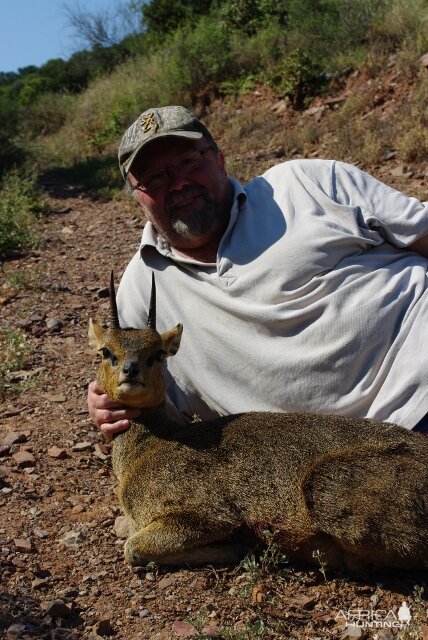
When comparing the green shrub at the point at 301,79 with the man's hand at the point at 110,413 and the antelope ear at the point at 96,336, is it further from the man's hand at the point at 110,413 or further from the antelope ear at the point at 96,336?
the man's hand at the point at 110,413

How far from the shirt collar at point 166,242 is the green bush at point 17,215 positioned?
19.3 feet

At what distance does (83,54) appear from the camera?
33.6 m

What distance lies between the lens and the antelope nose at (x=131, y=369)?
5074mm

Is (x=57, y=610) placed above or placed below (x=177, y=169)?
below

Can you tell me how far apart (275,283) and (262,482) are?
1.36 metres

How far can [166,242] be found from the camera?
237 inches

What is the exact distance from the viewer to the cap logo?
589 centimetres

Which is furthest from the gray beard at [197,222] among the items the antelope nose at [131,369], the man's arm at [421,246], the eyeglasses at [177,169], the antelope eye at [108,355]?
the man's arm at [421,246]

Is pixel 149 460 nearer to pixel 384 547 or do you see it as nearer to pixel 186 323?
pixel 186 323

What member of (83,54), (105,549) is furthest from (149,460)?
(83,54)

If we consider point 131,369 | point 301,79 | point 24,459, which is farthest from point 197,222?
point 301,79

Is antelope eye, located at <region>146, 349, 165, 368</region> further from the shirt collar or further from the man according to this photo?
the shirt collar

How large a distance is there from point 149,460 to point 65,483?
1.06 m

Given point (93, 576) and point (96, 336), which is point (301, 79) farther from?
point (93, 576)
